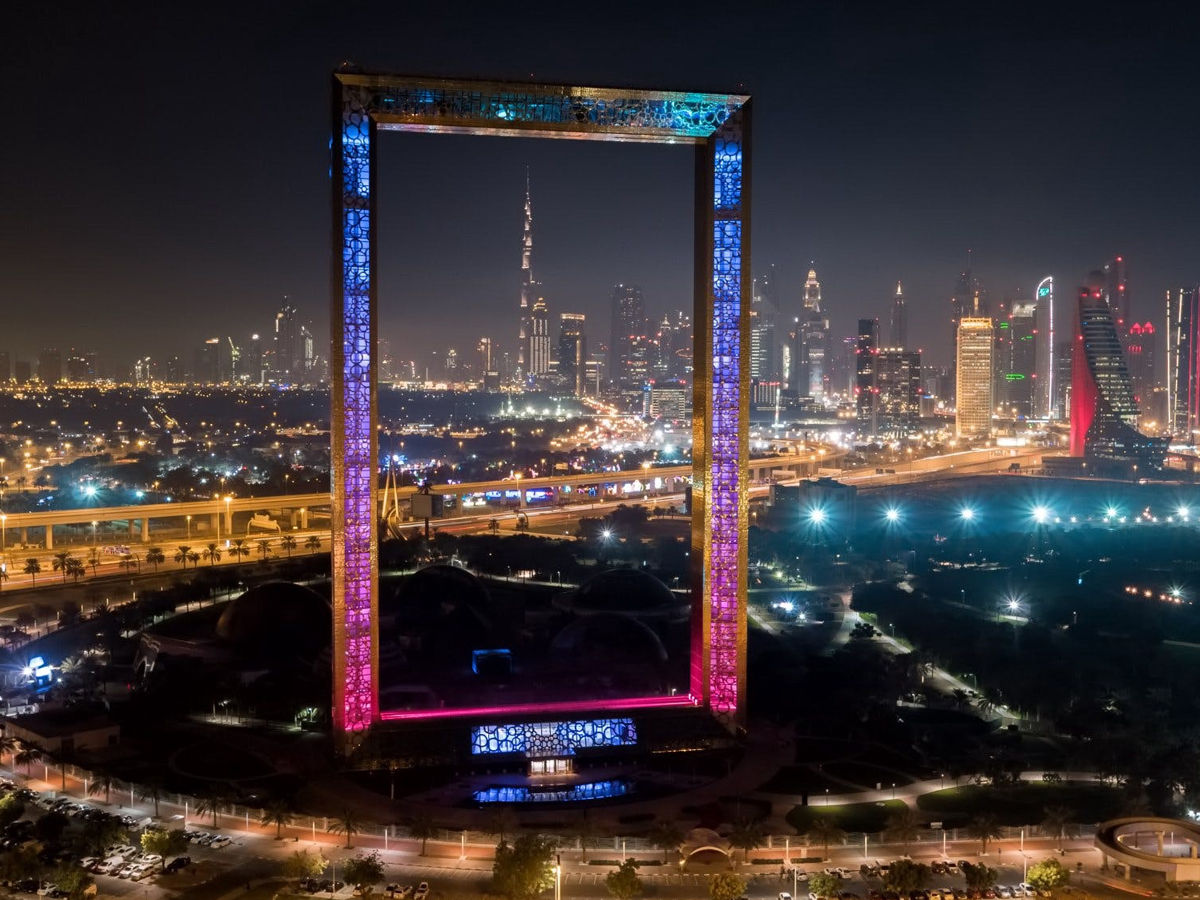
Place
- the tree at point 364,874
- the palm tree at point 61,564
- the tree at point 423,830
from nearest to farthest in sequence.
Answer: the tree at point 364,874 < the tree at point 423,830 < the palm tree at point 61,564

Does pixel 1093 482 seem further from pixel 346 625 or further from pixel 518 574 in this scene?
pixel 346 625

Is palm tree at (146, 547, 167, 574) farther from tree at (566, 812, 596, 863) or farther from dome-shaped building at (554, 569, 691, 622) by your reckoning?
tree at (566, 812, 596, 863)

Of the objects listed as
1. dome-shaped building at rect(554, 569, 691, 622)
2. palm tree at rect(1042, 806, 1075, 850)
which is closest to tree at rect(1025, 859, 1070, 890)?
palm tree at rect(1042, 806, 1075, 850)

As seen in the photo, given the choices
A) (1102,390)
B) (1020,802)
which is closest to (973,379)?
(1102,390)

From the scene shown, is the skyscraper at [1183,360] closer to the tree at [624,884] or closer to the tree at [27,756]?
the tree at [624,884]

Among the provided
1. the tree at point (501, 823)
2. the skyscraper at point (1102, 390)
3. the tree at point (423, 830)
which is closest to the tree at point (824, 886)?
the tree at point (501, 823)

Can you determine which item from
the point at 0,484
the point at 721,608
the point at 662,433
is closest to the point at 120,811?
the point at 721,608

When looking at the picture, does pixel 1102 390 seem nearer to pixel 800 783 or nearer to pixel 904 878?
pixel 800 783
